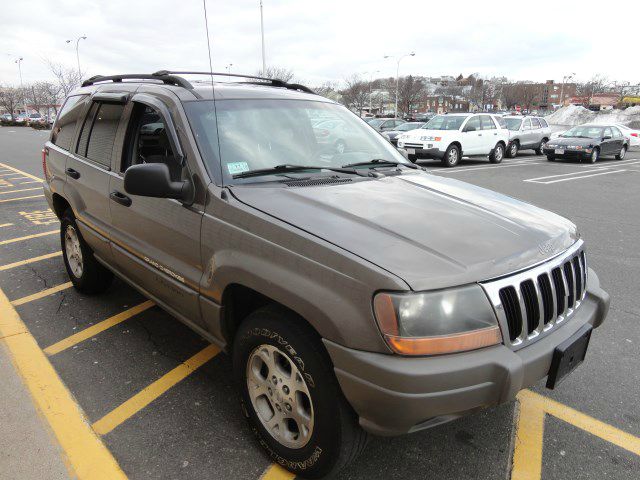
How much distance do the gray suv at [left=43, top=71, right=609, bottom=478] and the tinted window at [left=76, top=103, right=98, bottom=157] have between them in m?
0.50

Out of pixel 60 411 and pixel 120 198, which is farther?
pixel 120 198

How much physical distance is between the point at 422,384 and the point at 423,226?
2.40 ft

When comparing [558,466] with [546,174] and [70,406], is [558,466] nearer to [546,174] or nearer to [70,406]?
[70,406]

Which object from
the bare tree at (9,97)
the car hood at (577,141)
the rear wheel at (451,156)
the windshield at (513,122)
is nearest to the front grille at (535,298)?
the rear wheel at (451,156)

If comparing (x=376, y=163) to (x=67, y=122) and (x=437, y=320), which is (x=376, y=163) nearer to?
(x=437, y=320)

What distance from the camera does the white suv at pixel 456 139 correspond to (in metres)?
15.3

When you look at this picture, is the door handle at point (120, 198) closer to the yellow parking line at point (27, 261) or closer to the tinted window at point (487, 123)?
the yellow parking line at point (27, 261)

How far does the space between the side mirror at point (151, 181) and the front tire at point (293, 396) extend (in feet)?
2.61

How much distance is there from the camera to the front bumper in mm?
1745

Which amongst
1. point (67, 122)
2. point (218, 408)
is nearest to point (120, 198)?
point (218, 408)

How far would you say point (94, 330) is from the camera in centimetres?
372

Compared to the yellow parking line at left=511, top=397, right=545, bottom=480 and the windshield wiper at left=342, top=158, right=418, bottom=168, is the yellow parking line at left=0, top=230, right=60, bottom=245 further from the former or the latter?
the yellow parking line at left=511, top=397, right=545, bottom=480

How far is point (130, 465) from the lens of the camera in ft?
7.64

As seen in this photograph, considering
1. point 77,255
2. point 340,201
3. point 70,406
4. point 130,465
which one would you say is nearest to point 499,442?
point 340,201
